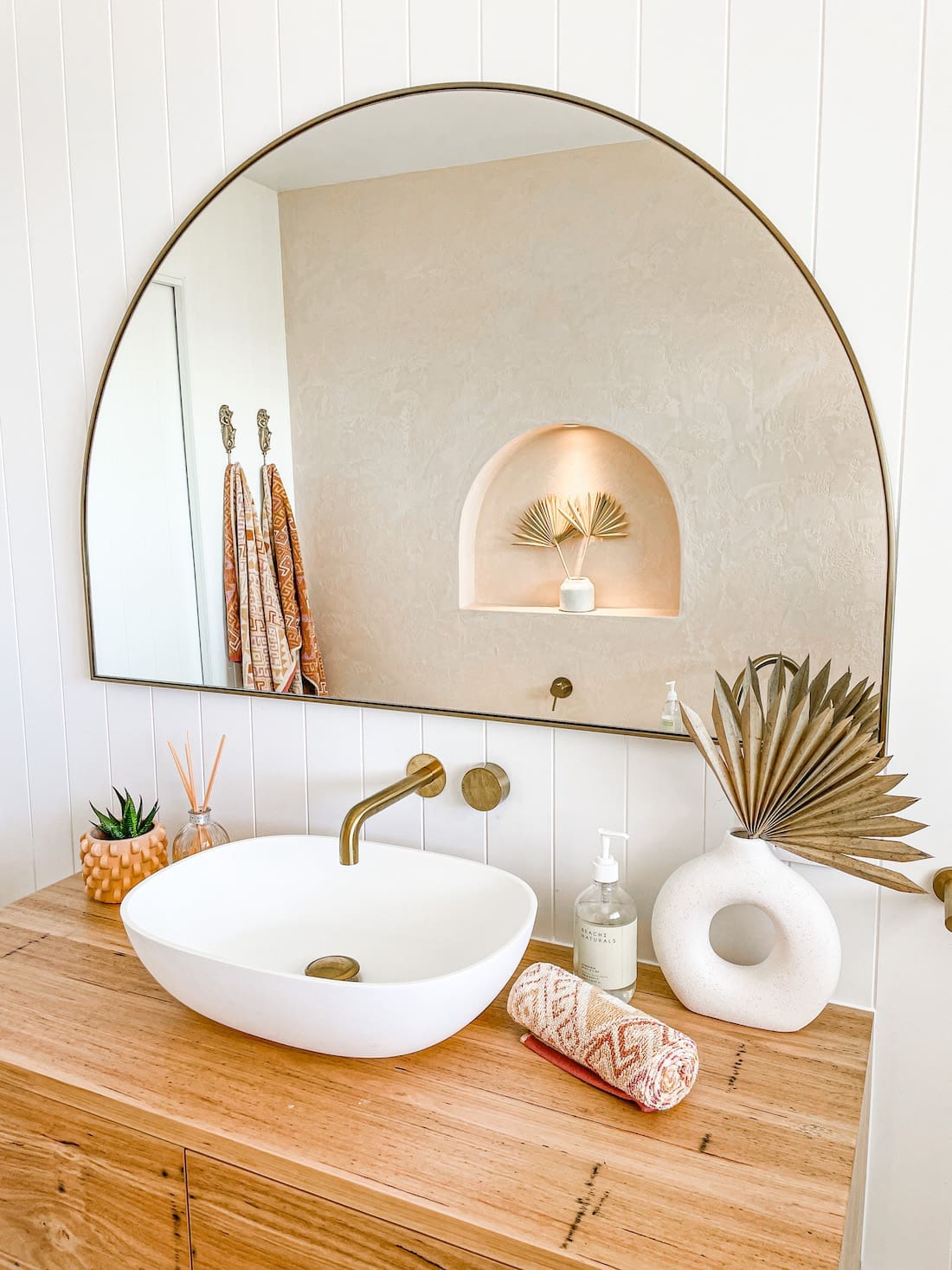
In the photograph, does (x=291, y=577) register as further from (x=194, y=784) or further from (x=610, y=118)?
(x=610, y=118)

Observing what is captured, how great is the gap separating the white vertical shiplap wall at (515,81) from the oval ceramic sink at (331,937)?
105 millimetres

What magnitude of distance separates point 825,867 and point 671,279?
2.37ft

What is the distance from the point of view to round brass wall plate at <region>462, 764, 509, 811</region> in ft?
4.20

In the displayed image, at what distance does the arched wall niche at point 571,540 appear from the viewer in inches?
45.6

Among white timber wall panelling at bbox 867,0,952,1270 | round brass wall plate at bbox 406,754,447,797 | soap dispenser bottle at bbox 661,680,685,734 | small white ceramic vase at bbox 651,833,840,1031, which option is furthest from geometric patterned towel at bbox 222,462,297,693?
white timber wall panelling at bbox 867,0,952,1270

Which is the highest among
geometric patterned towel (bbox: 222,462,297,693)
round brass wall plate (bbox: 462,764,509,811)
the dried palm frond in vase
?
the dried palm frond in vase

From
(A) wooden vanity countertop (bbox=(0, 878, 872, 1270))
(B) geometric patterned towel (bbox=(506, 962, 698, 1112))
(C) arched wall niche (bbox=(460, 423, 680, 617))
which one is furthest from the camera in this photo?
(C) arched wall niche (bbox=(460, 423, 680, 617))

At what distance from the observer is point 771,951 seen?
112 cm

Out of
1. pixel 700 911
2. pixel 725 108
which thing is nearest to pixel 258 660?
pixel 700 911

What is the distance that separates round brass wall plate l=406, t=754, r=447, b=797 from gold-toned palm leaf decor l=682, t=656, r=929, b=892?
1.31ft

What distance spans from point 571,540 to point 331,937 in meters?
0.61

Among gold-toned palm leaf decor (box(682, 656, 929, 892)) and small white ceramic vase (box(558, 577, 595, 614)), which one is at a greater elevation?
small white ceramic vase (box(558, 577, 595, 614))

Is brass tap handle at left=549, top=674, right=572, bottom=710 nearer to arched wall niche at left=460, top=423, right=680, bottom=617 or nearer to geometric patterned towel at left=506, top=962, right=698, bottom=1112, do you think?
arched wall niche at left=460, top=423, right=680, bottom=617

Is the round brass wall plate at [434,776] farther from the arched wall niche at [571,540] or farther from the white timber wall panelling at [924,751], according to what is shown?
the white timber wall panelling at [924,751]
